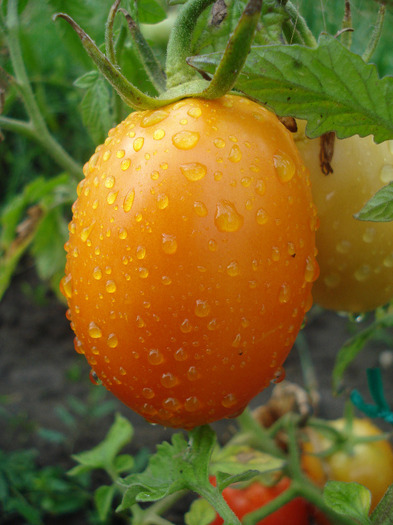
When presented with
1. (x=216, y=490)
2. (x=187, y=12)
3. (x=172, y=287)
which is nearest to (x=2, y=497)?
(x=216, y=490)

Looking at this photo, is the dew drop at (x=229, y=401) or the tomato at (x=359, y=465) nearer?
the dew drop at (x=229, y=401)

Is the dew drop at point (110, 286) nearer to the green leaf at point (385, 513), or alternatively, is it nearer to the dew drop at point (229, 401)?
the dew drop at point (229, 401)

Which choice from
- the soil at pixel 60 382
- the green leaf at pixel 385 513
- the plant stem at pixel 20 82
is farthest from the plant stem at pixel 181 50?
the soil at pixel 60 382

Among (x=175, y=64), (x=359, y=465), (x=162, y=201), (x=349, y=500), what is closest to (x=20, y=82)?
(x=175, y=64)

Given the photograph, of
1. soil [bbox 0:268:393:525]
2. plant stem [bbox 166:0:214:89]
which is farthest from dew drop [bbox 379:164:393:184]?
soil [bbox 0:268:393:525]

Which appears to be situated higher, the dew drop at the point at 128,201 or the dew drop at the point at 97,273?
the dew drop at the point at 128,201

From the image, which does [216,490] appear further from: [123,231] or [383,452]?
[383,452]

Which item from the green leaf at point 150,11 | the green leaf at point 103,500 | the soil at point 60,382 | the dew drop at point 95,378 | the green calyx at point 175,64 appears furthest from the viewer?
the soil at point 60,382

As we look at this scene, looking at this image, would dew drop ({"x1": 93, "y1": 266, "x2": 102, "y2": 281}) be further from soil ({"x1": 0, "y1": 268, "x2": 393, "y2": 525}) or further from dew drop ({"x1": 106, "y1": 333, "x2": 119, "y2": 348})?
soil ({"x1": 0, "y1": 268, "x2": 393, "y2": 525})
